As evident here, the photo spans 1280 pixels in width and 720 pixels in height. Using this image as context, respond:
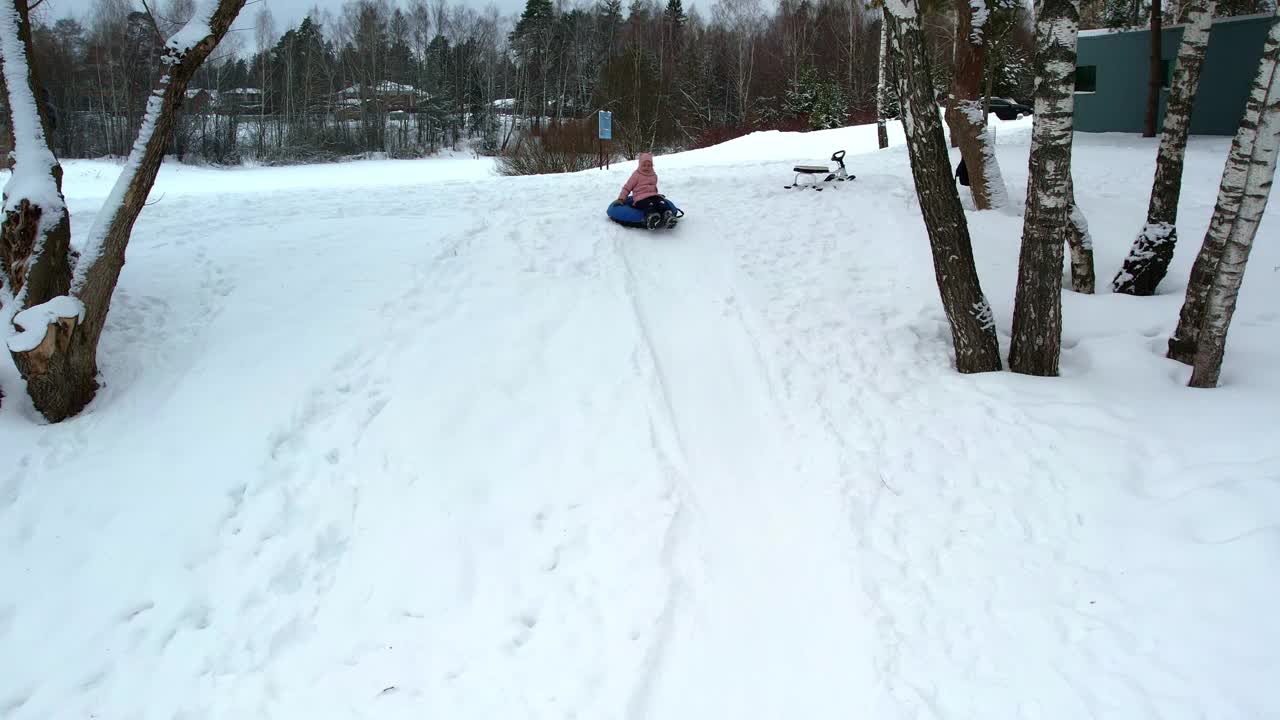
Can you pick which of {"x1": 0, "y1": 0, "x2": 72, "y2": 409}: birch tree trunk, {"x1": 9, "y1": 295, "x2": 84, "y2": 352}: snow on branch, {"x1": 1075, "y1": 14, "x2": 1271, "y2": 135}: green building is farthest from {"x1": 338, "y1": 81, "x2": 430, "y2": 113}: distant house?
{"x1": 9, "y1": 295, "x2": 84, "y2": 352}: snow on branch

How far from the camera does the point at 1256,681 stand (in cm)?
288

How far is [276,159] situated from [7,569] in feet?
120

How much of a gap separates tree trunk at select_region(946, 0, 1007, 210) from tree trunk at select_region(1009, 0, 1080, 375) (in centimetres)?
404

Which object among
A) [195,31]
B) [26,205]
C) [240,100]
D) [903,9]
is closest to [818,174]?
[903,9]

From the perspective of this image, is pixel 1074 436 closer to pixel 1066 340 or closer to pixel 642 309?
pixel 1066 340

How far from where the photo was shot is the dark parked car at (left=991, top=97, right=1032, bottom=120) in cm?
2448

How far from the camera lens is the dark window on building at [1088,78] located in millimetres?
17469

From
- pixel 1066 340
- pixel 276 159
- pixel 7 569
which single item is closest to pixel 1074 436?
pixel 1066 340

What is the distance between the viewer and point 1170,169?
19.6ft

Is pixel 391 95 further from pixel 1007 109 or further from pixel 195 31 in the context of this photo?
pixel 195 31

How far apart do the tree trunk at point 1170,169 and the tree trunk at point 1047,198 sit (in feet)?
5.07

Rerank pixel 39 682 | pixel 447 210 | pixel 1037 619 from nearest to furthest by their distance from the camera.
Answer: pixel 39 682, pixel 1037 619, pixel 447 210

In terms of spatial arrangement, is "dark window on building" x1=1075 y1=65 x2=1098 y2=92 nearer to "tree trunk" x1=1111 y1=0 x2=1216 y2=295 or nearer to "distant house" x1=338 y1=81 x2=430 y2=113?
"tree trunk" x1=1111 y1=0 x2=1216 y2=295

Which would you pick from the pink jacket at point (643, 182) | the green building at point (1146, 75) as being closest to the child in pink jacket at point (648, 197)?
the pink jacket at point (643, 182)
